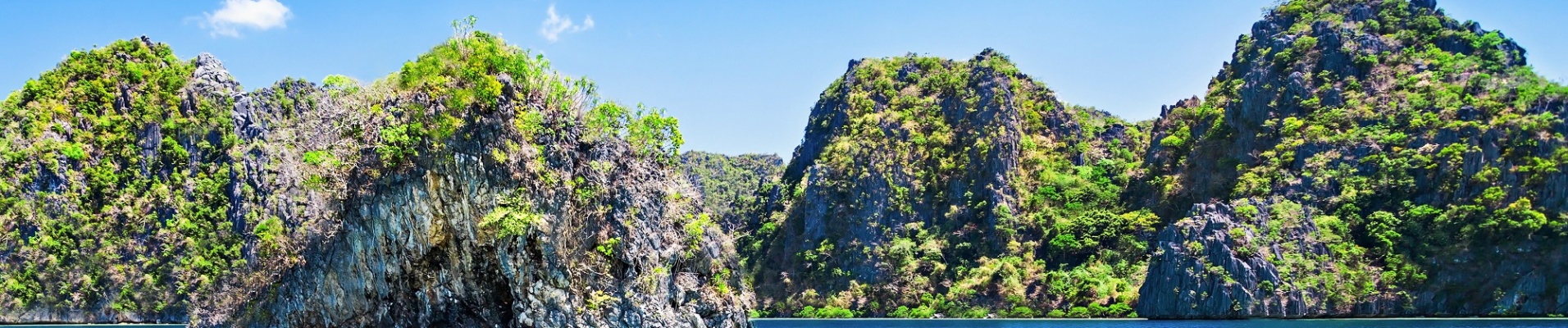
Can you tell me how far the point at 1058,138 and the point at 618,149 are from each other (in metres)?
88.0

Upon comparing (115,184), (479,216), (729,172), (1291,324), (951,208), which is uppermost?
(729,172)

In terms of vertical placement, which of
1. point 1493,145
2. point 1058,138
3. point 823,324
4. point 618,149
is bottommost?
point 823,324

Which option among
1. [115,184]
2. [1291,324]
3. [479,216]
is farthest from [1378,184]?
[115,184]

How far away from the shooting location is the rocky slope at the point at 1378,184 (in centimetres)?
6675

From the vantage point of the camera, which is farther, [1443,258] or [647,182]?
[1443,258]

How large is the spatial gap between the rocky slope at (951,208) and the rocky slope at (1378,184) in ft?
34.5

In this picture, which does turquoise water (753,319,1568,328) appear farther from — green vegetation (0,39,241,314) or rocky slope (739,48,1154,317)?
green vegetation (0,39,241,314)

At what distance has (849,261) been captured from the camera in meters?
104

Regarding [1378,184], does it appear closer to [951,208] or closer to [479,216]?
[951,208]

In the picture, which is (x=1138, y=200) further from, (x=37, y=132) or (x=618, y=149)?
(x=37, y=132)

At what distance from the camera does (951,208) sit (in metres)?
104

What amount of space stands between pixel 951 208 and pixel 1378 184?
37438 millimetres

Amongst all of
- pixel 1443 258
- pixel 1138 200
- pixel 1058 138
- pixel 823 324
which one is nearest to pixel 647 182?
pixel 823 324

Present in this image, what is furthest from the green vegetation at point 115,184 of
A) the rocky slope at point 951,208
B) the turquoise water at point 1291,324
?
the rocky slope at point 951,208
